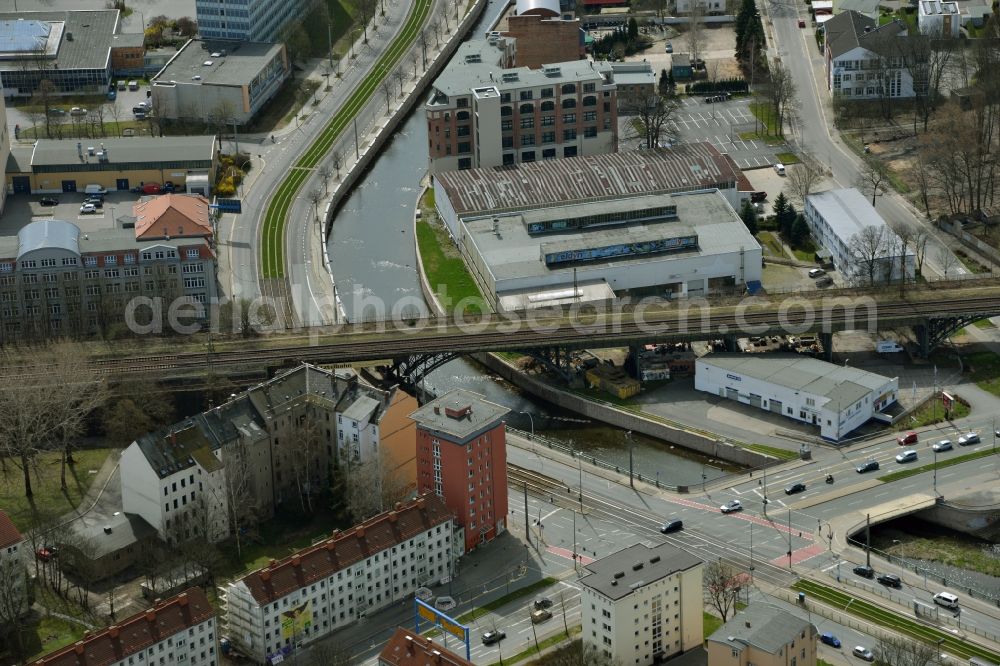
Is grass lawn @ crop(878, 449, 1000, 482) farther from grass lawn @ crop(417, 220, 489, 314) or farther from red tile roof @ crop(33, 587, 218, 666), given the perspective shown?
red tile roof @ crop(33, 587, 218, 666)

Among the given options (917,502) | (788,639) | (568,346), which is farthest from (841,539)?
(568,346)

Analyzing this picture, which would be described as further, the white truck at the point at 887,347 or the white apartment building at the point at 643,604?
the white truck at the point at 887,347

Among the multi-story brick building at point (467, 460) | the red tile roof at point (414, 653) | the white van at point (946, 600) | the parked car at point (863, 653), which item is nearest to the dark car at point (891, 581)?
the white van at point (946, 600)

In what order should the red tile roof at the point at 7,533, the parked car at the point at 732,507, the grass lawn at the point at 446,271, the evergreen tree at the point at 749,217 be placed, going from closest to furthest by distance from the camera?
the red tile roof at the point at 7,533, the parked car at the point at 732,507, the grass lawn at the point at 446,271, the evergreen tree at the point at 749,217

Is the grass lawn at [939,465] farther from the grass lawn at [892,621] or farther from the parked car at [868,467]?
the grass lawn at [892,621]

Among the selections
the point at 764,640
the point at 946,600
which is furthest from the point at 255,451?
the point at 946,600

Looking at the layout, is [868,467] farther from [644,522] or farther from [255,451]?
[255,451]
